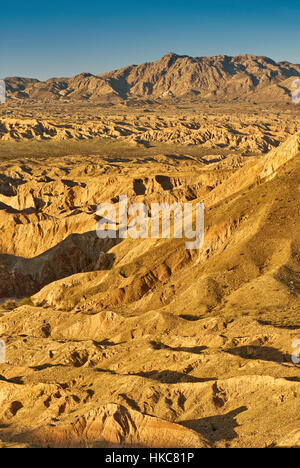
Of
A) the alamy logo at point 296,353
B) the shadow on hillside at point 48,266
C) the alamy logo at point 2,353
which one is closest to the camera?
the alamy logo at point 296,353

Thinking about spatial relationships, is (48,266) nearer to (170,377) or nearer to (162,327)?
(162,327)

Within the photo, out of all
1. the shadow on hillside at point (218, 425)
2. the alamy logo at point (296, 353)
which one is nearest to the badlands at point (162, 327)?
the shadow on hillside at point (218, 425)

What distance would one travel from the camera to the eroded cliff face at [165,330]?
69.7 feet

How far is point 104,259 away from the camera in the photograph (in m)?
54.9

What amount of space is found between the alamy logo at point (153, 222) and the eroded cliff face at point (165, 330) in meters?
0.92

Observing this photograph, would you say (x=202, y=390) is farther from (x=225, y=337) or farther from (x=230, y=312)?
(x=230, y=312)

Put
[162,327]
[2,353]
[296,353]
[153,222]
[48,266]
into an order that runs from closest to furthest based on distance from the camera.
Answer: [296,353] → [162,327] → [2,353] → [153,222] → [48,266]

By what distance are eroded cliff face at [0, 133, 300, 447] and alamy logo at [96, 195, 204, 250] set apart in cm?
92

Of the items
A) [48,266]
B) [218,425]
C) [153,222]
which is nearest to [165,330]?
[218,425]

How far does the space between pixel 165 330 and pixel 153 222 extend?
22506mm

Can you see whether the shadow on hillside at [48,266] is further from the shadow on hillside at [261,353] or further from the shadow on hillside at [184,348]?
the shadow on hillside at [261,353]

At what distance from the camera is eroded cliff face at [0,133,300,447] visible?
21234 mm

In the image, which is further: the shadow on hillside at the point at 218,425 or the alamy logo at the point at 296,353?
the alamy logo at the point at 296,353

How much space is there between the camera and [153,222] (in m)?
55.7
